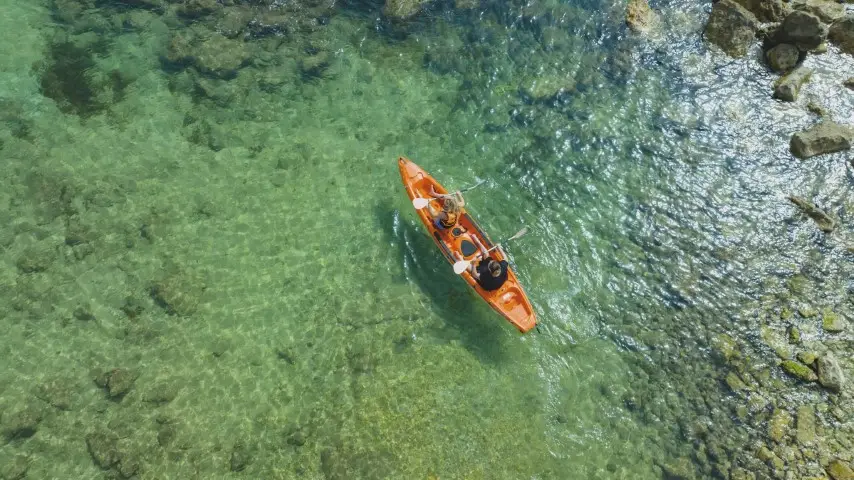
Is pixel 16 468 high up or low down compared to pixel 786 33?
down

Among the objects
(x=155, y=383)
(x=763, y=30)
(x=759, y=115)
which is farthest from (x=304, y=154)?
(x=763, y=30)

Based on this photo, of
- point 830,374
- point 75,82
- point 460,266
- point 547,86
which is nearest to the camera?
point 830,374

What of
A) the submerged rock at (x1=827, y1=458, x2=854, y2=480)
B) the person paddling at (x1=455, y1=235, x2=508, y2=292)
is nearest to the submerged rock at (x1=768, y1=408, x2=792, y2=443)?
the submerged rock at (x1=827, y1=458, x2=854, y2=480)

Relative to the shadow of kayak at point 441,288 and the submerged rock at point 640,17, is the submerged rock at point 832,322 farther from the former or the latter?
the submerged rock at point 640,17

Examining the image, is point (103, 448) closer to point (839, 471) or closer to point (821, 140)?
point (839, 471)

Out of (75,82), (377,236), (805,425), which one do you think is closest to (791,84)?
(805,425)

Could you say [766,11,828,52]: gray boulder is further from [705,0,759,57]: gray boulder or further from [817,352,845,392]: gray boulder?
[817,352,845,392]: gray boulder

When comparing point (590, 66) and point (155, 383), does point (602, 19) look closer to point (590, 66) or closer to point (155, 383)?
point (590, 66)
